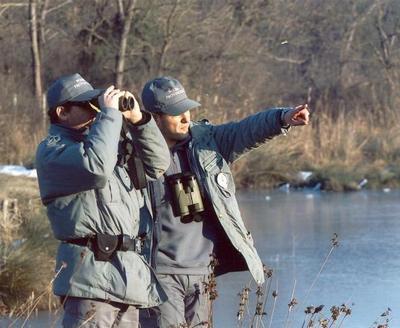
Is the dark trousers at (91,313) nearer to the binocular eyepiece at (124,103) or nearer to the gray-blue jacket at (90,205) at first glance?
the gray-blue jacket at (90,205)

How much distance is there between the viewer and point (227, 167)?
592cm

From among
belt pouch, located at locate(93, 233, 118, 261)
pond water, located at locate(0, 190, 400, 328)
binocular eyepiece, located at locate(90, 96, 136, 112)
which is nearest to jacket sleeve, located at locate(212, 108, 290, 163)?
pond water, located at locate(0, 190, 400, 328)

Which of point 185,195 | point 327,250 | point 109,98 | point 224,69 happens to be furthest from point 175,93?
point 224,69

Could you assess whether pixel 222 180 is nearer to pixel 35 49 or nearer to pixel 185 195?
pixel 185 195

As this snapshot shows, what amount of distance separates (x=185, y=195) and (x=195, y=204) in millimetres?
86

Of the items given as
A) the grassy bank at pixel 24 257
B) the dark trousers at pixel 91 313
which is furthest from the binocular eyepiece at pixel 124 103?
the grassy bank at pixel 24 257

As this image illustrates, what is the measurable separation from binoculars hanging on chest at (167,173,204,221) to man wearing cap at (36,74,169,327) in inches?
25.0

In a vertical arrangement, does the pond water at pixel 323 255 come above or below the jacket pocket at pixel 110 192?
below

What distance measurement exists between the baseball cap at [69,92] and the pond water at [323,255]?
1.34 m

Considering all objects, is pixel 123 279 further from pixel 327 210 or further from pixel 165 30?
pixel 165 30

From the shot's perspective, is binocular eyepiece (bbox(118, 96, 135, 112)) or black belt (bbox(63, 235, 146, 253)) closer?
black belt (bbox(63, 235, 146, 253))

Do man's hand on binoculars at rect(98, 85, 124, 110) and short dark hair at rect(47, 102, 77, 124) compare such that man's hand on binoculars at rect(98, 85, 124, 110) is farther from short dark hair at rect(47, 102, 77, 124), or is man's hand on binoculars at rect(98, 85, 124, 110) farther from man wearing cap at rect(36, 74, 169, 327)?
short dark hair at rect(47, 102, 77, 124)

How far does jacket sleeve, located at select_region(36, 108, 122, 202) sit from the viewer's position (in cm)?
477

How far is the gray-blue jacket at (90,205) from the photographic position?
4.79 meters
